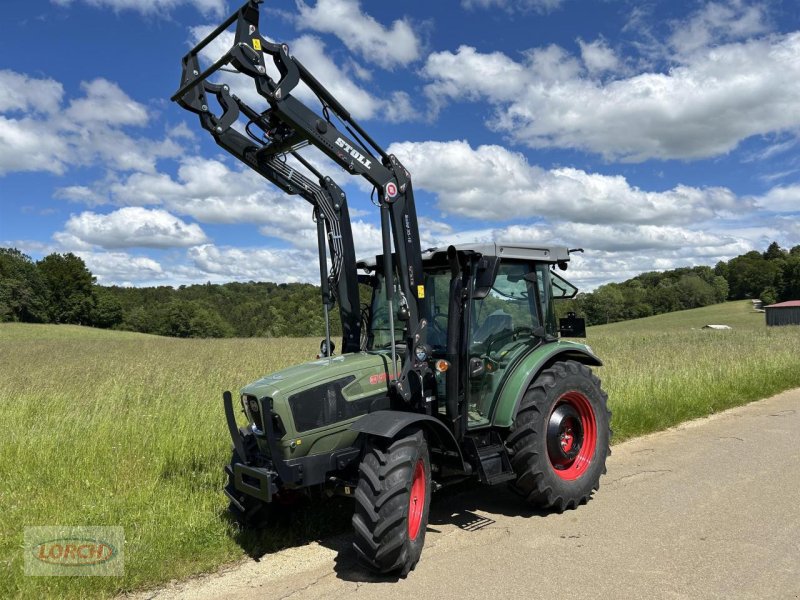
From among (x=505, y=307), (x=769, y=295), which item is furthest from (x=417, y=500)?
(x=769, y=295)

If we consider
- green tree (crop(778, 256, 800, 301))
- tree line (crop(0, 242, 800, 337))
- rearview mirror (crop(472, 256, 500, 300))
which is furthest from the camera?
green tree (crop(778, 256, 800, 301))

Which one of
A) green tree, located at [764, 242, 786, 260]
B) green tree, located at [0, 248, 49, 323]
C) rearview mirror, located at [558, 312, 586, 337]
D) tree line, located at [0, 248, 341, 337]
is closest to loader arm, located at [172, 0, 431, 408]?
rearview mirror, located at [558, 312, 586, 337]

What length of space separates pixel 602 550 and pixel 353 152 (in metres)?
3.39

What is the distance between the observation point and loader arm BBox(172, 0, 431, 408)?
384cm

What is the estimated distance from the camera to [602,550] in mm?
4133

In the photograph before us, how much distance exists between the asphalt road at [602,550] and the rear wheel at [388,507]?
0.18 m

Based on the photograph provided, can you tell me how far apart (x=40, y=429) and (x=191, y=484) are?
8.62ft

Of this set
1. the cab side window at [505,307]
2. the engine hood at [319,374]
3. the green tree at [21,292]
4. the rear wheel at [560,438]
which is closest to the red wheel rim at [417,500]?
the engine hood at [319,374]

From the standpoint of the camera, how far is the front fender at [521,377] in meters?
4.73

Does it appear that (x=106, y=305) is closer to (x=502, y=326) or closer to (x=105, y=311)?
(x=105, y=311)

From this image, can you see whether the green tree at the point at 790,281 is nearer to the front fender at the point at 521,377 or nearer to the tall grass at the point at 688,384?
the tall grass at the point at 688,384

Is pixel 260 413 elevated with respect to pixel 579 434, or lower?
elevated

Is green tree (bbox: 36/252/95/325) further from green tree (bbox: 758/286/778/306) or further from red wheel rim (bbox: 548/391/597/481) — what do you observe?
green tree (bbox: 758/286/778/306)

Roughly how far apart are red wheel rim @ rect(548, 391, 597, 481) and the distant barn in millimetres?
53139
